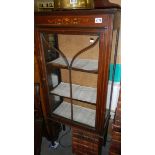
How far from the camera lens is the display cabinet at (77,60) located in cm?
111

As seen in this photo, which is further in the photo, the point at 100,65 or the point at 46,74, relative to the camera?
the point at 46,74

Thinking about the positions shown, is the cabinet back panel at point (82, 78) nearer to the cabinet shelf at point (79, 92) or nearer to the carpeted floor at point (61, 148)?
the cabinet shelf at point (79, 92)

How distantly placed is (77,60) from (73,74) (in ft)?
0.82

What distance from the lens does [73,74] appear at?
5.80 ft

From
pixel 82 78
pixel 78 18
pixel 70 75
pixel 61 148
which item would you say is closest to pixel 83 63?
pixel 70 75

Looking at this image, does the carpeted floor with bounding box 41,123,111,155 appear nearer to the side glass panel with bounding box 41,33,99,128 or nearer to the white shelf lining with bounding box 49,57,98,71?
the side glass panel with bounding box 41,33,99,128

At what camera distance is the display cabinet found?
3.66ft

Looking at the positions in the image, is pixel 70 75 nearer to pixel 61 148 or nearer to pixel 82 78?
pixel 82 78

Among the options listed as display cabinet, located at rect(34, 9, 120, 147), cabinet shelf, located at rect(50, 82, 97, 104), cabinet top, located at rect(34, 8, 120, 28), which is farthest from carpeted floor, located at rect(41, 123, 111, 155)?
Answer: cabinet top, located at rect(34, 8, 120, 28)
